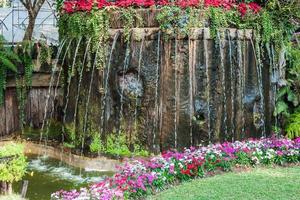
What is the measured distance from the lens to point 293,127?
1216cm

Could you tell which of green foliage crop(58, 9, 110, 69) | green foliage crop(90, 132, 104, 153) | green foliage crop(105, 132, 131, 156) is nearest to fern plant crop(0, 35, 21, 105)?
Result: green foliage crop(58, 9, 110, 69)

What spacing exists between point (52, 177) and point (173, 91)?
126 inches

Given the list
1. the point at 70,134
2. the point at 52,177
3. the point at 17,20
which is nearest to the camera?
the point at 52,177

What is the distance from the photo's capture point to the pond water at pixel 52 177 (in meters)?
9.23

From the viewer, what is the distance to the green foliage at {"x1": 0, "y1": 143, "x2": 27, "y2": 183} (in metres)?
8.09

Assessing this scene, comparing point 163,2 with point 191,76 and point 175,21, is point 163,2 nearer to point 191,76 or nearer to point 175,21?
point 175,21

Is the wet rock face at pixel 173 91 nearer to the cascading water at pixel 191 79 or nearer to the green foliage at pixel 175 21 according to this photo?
the cascading water at pixel 191 79

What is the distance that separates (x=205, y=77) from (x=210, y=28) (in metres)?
1.09

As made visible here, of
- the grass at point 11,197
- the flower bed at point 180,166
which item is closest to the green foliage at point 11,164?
the grass at point 11,197

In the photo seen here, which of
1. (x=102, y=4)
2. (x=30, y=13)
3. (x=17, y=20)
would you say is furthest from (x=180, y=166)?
(x=17, y=20)

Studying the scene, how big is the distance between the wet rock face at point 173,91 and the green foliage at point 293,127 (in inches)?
63.4

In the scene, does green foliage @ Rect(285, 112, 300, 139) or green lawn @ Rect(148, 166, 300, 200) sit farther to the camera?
green foliage @ Rect(285, 112, 300, 139)

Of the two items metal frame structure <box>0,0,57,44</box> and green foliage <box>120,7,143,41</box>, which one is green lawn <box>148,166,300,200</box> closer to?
green foliage <box>120,7,143,41</box>

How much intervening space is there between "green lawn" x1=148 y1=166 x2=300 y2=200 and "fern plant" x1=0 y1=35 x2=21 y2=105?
276 inches
